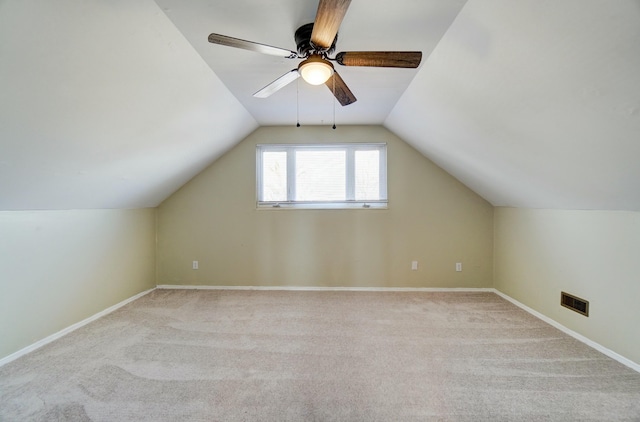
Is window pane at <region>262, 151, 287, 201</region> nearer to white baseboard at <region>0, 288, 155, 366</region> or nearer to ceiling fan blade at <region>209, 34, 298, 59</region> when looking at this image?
white baseboard at <region>0, 288, 155, 366</region>

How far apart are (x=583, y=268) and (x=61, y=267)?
4.64m

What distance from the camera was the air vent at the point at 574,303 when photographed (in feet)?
7.63

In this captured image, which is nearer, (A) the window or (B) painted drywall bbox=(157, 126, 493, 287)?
(B) painted drywall bbox=(157, 126, 493, 287)

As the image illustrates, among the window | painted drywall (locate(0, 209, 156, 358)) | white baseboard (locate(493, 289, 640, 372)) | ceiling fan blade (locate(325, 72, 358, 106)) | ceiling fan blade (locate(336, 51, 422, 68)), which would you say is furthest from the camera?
the window

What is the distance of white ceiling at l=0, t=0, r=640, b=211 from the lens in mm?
1223

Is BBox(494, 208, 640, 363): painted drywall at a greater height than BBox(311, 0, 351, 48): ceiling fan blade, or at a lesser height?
lesser

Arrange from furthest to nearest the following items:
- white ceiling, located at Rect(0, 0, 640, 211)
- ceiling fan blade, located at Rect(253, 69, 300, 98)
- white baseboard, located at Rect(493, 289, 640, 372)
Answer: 1. white baseboard, located at Rect(493, 289, 640, 372)
2. ceiling fan blade, located at Rect(253, 69, 300, 98)
3. white ceiling, located at Rect(0, 0, 640, 211)

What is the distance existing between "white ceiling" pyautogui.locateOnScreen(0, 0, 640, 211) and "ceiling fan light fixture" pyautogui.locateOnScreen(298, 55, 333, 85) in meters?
0.30

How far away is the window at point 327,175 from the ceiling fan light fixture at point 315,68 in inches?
86.0

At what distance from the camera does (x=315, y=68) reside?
4.86ft

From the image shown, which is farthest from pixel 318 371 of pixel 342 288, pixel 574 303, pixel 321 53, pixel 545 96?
pixel 574 303

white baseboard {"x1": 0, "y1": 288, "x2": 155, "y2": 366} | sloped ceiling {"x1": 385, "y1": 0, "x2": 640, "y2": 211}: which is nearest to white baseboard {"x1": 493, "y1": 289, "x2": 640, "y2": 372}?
sloped ceiling {"x1": 385, "y1": 0, "x2": 640, "y2": 211}

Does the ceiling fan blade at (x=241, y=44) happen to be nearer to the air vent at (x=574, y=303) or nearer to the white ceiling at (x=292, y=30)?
the white ceiling at (x=292, y=30)

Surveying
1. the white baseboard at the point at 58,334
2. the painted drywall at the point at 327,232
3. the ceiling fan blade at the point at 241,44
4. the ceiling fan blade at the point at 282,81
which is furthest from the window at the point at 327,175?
the ceiling fan blade at the point at 241,44
